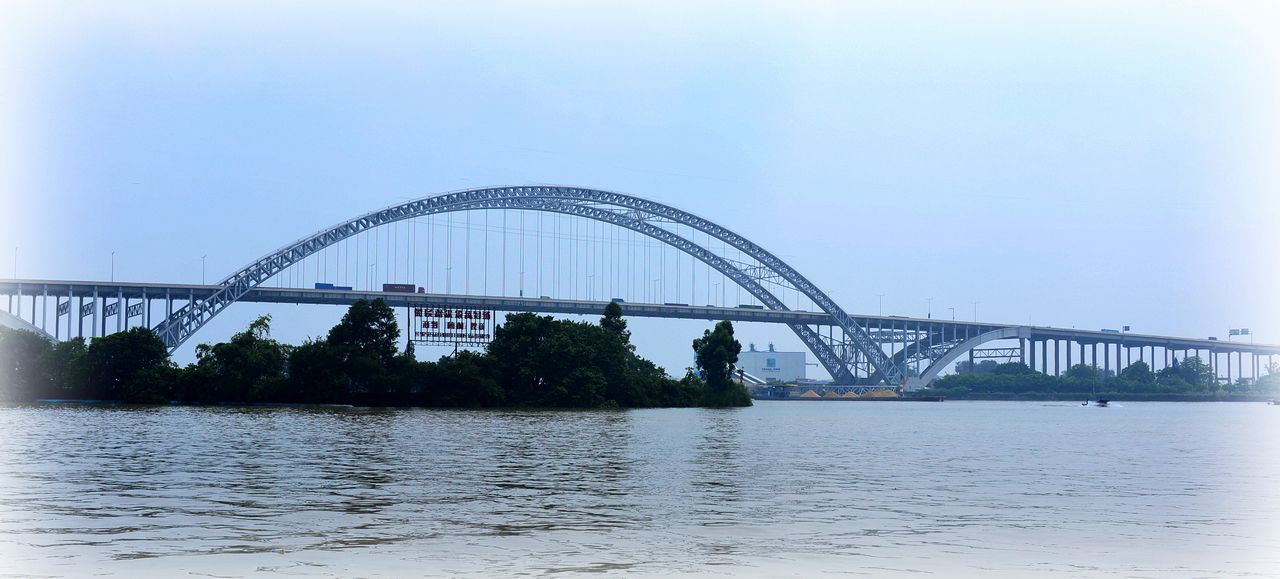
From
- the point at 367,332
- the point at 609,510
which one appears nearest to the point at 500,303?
the point at 367,332

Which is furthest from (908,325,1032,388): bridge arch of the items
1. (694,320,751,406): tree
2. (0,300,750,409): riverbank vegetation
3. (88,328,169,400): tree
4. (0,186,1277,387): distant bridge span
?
(88,328,169,400): tree

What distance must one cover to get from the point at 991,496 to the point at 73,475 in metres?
13.4

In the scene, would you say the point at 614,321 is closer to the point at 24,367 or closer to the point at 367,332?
the point at 367,332

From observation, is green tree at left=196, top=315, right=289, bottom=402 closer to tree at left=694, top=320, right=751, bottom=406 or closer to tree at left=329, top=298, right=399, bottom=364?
tree at left=329, top=298, right=399, bottom=364

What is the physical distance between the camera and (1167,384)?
16025 centimetres

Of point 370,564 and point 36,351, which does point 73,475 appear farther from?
point 36,351

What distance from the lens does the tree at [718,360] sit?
84000mm

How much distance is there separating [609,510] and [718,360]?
69824mm

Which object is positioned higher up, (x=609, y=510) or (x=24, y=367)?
(x=24, y=367)

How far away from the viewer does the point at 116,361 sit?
67062 millimetres

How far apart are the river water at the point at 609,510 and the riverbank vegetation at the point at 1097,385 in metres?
121

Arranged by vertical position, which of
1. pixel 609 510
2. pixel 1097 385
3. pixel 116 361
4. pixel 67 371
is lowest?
pixel 1097 385

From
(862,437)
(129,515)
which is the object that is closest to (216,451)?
(129,515)

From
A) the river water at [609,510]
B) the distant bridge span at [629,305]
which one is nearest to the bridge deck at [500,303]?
the distant bridge span at [629,305]
